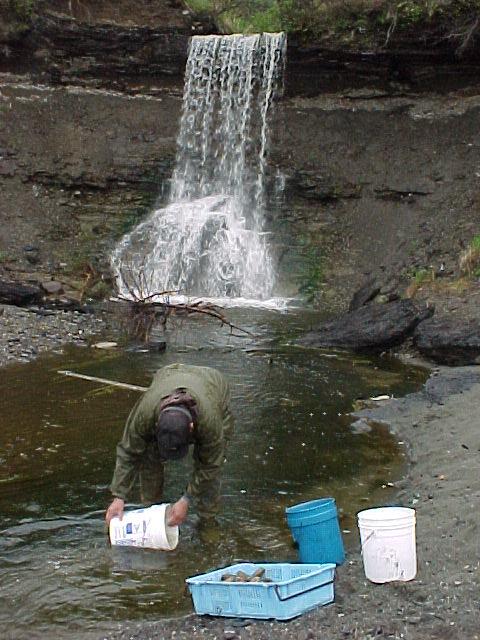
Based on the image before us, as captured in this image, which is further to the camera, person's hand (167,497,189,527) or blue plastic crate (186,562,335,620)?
person's hand (167,497,189,527)

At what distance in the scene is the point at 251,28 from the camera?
69.7 feet

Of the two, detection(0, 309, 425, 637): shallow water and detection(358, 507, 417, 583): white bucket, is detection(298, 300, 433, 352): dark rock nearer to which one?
detection(0, 309, 425, 637): shallow water

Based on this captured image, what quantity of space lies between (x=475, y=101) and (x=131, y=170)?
750 centimetres

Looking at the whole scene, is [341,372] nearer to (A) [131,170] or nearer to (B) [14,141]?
(A) [131,170]

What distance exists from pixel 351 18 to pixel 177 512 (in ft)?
54.9

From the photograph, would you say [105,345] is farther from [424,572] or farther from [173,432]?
[424,572]

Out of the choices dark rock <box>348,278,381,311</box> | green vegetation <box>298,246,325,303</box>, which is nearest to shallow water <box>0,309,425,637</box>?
dark rock <box>348,278,381,311</box>

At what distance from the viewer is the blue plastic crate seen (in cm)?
451

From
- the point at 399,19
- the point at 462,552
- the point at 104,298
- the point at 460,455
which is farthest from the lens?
the point at 399,19

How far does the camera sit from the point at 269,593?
14.7 feet

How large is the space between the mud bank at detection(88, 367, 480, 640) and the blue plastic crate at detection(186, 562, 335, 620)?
0.06m

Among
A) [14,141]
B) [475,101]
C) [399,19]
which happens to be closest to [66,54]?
[14,141]

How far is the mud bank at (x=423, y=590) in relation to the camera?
4.51m

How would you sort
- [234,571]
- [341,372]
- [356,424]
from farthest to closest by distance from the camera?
1. [341,372]
2. [356,424]
3. [234,571]
